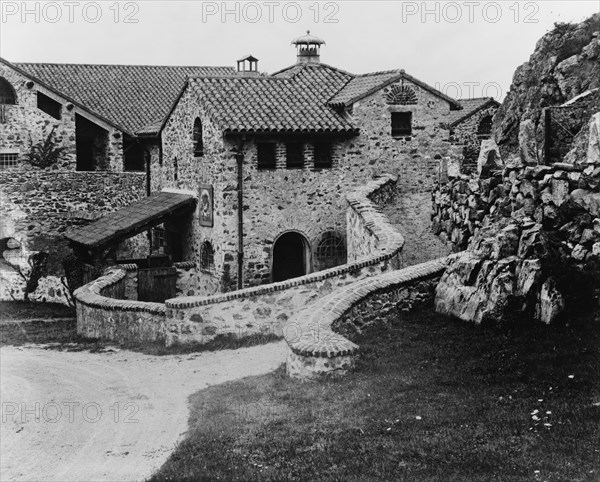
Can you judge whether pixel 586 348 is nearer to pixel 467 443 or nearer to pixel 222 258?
pixel 467 443

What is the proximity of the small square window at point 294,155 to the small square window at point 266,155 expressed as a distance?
464 millimetres

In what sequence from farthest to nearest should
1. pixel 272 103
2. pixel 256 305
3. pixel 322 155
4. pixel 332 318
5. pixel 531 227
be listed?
pixel 322 155 → pixel 272 103 → pixel 256 305 → pixel 332 318 → pixel 531 227

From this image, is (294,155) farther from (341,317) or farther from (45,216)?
(341,317)

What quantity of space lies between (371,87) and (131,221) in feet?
28.1

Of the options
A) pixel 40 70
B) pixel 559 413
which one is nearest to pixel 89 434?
pixel 559 413

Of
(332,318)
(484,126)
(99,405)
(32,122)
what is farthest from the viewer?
(484,126)

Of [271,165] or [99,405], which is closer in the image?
[99,405]

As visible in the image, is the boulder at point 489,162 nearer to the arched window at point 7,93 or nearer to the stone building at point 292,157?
the stone building at point 292,157

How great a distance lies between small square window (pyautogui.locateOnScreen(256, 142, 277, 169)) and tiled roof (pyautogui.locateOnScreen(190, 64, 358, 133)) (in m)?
0.71

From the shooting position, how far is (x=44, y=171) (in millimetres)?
28859

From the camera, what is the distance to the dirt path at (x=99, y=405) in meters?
10.2

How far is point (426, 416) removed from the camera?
32.1 feet

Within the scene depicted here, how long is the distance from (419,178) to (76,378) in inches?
541

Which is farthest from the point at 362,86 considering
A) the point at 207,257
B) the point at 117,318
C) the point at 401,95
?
the point at 117,318
